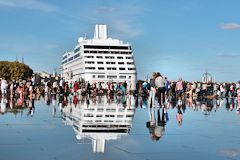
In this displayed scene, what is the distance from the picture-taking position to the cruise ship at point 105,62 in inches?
2874

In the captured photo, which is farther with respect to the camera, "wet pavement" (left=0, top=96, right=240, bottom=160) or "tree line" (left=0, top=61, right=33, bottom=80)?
"tree line" (left=0, top=61, right=33, bottom=80)

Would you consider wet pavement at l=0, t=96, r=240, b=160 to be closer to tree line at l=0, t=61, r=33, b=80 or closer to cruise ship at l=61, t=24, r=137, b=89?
cruise ship at l=61, t=24, r=137, b=89

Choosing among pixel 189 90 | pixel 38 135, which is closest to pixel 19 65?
pixel 189 90

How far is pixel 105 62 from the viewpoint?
74.9 meters

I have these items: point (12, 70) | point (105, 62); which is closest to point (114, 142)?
point (105, 62)

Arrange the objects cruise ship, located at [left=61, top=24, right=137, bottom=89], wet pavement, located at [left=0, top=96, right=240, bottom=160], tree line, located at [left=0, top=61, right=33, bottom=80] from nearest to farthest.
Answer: wet pavement, located at [left=0, top=96, right=240, bottom=160]
cruise ship, located at [left=61, top=24, right=137, bottom=89]
tree line, located at [left=0, top=61, right=33, bottom=80]

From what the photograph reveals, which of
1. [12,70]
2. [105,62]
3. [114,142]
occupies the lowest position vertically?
[114,142]

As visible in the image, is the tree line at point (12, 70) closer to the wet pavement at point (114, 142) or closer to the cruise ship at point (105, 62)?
the cruise ship at point (105, 62)

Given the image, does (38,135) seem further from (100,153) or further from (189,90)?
(189,90)

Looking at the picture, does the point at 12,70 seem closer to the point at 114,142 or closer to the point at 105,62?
the point at 105,62

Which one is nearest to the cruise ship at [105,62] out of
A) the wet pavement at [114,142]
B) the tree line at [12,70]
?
the tree line at [12,70]

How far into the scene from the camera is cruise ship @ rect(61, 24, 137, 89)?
2874 inches

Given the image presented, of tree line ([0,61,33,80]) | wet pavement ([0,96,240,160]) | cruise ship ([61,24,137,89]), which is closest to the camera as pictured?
wet pavement ([0,96,240,160])

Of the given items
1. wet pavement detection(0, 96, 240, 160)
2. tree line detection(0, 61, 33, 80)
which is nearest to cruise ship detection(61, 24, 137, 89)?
tree line detection(0, 61, 33, 80)
